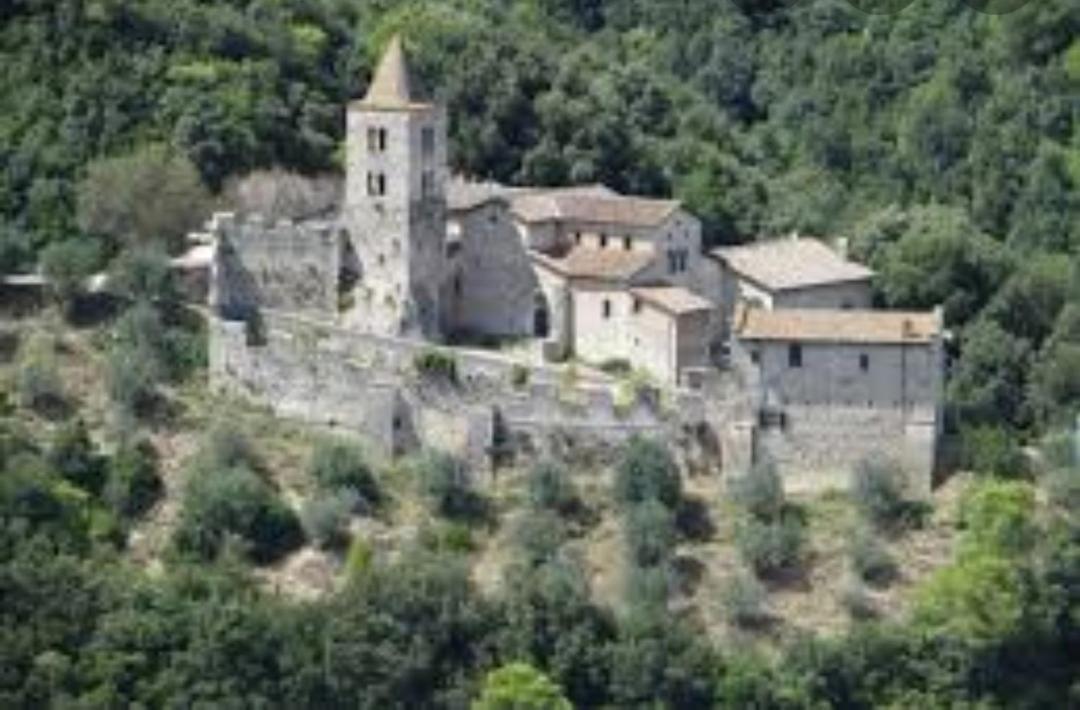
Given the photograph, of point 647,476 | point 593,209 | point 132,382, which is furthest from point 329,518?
point 593,209

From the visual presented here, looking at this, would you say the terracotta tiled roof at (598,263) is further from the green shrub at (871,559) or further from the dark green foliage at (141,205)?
the dark green foliage at (141,205)

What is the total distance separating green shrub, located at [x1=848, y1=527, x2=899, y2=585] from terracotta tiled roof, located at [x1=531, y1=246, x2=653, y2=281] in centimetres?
639

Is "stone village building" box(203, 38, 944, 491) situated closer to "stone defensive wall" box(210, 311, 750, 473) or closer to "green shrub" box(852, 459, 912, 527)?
"stone defensive wall" box(210, 311, 750, 473)

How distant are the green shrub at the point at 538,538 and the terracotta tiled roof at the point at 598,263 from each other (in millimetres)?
5142

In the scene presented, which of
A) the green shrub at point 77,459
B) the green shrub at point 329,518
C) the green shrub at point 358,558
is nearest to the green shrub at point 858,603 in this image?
the green shrub at point 358,558

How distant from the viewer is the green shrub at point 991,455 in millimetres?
65188

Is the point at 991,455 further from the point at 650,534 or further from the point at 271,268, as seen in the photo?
the point at 271,268

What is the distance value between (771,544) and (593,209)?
8.29 m

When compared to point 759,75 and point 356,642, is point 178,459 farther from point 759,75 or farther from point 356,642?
point 759,75

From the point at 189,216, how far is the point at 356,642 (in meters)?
11.2

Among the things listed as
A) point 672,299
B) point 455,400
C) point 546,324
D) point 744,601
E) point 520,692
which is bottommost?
point 520,692

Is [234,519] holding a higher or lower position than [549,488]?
lower

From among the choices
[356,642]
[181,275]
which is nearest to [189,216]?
[181,275]

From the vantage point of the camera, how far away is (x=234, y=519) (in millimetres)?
64125
